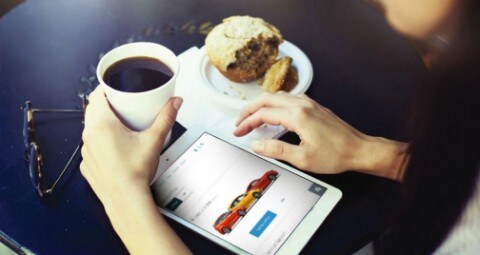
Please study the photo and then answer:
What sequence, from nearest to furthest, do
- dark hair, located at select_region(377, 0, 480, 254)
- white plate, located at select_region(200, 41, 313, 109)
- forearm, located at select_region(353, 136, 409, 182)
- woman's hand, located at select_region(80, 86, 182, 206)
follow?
1. dark hair, located at select_region(377, 0, 480, 254)
2. woman's hand, located at select_region(80, 86, 182, 206)
3. forearm, located at select_region(353, 136, 409, 182)
4. white plate, located at select_region(200, 41, 313, 109)

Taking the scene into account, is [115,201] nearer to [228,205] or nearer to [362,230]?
[228,205]

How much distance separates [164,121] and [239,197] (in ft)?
0.55

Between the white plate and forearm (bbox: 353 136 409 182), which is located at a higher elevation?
the white plate

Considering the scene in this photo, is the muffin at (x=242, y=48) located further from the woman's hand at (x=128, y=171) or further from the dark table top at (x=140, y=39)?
the woman's hand at (x=128, y=171)

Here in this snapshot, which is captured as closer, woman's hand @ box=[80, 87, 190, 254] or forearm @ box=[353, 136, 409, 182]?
woman's hand @ box=[80, 87, 190, 254]

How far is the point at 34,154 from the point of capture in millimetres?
802

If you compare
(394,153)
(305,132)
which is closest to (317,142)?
(305,132)

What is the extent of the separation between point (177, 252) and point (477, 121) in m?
0.44

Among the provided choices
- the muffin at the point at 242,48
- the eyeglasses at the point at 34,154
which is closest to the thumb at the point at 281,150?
the muffin at the point at 242,48

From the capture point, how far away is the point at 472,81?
0.61 metres

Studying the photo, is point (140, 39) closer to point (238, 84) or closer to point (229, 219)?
point (238, 84)

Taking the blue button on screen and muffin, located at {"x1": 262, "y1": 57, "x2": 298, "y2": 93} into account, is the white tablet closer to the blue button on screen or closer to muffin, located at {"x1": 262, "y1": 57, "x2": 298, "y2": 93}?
the blue button on screen

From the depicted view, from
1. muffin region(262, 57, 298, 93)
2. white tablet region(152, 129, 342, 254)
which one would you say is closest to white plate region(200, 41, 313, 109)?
muffin region(262, 57, 298, 93)

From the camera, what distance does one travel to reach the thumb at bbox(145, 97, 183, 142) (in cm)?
76
